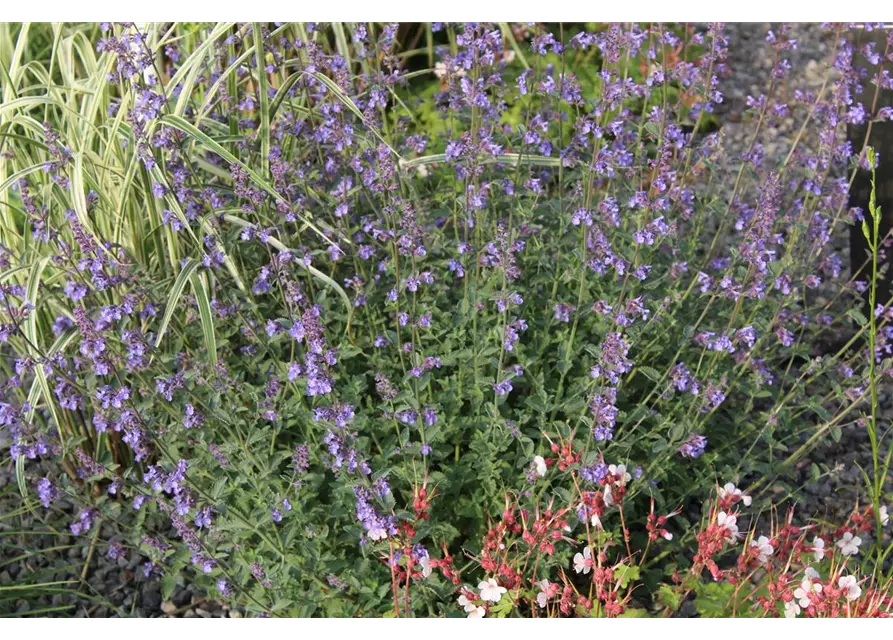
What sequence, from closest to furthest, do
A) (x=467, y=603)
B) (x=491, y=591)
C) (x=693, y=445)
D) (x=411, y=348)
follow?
1. (x=491, y=591)
2. (x=467, y=603)
3. (x=693, y=445)
4. (x=411, y=348)

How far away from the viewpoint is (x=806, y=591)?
261cm

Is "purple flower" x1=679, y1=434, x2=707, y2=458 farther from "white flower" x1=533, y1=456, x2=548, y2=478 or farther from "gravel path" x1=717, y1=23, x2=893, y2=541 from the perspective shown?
"gravel path" x1=717, y1=23, x2=893, y2=541

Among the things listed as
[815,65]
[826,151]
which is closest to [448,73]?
[826,151]

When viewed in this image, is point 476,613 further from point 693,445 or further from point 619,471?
Result: point 693,445

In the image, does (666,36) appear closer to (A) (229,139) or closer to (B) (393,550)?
(A) (229,139)

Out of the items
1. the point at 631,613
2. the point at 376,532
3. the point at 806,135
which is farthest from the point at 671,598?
the point at 806,135

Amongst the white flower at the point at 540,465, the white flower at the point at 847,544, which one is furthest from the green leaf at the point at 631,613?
the white flower at the point at 847,544

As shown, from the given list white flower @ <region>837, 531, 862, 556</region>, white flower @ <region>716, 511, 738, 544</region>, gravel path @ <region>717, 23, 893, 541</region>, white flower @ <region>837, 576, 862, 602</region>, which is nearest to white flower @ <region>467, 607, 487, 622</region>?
white flower @ <region>716, 511, 738, 544</region>

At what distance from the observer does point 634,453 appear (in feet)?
10.5

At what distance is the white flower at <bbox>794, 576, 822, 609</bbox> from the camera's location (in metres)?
2.60

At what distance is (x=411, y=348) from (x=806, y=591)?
3.94ft

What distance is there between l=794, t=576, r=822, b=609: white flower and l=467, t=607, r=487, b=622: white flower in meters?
0.77

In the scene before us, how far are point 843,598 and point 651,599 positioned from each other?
2.10 feet

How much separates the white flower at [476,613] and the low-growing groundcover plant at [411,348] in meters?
0.04
